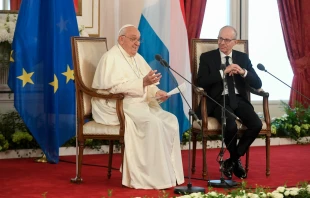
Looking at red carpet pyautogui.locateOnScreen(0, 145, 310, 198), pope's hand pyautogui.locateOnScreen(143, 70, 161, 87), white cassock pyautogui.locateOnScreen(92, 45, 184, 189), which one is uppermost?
pope's hand pyautogui.locateOnScreen(143, 70, 161, 87)

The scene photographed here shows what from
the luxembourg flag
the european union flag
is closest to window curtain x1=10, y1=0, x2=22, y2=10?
the european union flag

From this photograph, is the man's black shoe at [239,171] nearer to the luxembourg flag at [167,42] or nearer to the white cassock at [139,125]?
the white cassock at [139,125]

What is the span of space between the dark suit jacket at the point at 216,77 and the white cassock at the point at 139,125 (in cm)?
51

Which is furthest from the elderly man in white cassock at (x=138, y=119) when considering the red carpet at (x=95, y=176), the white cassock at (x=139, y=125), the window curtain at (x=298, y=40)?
the window curtain at (x=298, y=40)

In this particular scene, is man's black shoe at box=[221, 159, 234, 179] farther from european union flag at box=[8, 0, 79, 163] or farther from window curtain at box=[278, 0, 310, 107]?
window curtain at box=[278, 0, 310, 107]

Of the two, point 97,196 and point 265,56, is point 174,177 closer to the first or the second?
point 97,196

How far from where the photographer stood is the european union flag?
24.0ft

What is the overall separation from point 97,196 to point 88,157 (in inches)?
92.4

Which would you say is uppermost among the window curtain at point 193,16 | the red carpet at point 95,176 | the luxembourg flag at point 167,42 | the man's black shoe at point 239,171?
the window curtain at point 193,16

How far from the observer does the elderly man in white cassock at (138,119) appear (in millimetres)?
5984

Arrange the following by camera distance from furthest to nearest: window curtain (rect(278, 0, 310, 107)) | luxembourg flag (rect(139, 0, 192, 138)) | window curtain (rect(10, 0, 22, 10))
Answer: window curtain (rect(278, 0, 310, 107)), window curtain (rect(10, 0, 22, 10)), luxembourg flag (rect(139, 0, 192, 138))

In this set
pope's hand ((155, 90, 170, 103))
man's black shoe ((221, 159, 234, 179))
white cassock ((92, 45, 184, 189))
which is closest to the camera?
white cassock ((92, 45, 184, 189))

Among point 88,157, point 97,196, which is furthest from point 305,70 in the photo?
point 97,196

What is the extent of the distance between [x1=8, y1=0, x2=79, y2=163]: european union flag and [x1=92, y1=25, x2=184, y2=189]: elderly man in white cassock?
1116mm
